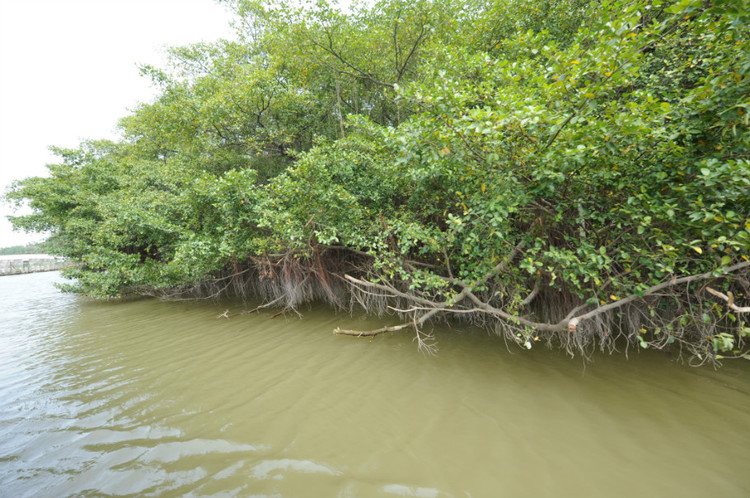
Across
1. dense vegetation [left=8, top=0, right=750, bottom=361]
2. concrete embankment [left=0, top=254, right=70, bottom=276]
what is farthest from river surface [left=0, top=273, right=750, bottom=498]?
concrete embankment [left=0, top=254, right=70, bottom=276]

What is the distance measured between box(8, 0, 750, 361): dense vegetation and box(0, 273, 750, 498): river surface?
2.35 ft

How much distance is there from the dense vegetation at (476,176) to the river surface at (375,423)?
72cm

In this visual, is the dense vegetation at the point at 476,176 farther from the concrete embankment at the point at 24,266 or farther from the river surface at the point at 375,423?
the concrete embankment at the point at 24,266

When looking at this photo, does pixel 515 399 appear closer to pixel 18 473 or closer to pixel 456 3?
pixel 18 473

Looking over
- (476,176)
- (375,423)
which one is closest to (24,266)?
(375,423)

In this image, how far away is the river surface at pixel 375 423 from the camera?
2191 millimetres

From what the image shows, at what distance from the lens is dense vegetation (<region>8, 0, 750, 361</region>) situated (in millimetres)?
2553

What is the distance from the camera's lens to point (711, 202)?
8.59 ft

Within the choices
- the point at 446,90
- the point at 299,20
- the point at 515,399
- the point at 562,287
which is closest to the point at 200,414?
the point at 515,399

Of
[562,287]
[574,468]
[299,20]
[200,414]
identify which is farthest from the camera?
[299,20]

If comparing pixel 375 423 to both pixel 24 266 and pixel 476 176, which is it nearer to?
pixel 476 176

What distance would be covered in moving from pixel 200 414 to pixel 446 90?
4941 millimetres

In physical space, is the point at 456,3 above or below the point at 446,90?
above

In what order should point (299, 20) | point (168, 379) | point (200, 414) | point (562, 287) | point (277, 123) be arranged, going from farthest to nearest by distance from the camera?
1. point (277, 123)
2. point (299, 20)
3. point (562, 287)
4. point (168, 379)
5. point (200, 414)
